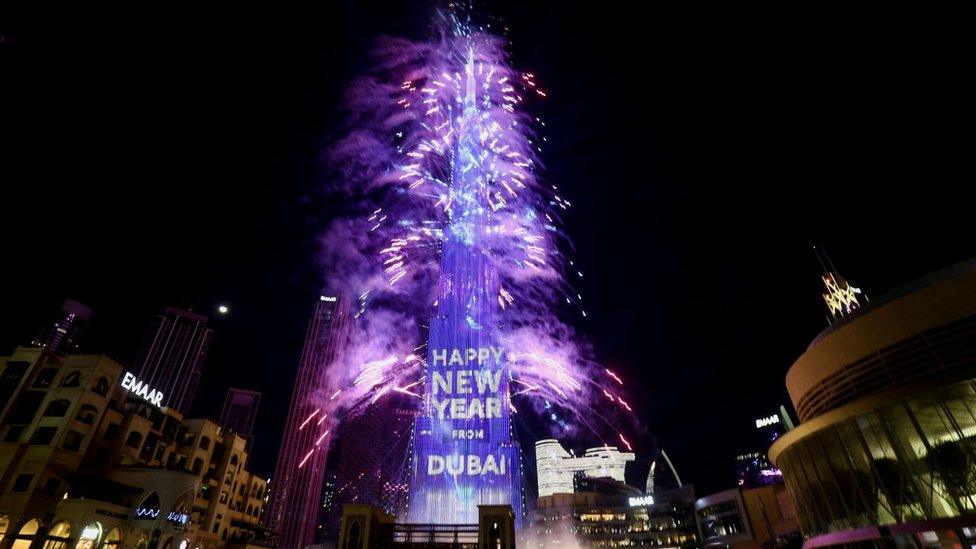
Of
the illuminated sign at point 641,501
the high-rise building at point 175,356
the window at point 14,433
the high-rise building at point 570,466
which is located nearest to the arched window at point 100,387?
the window at point 14,433

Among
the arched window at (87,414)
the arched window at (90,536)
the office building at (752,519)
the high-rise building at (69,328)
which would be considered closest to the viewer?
the arched window at (90,536)

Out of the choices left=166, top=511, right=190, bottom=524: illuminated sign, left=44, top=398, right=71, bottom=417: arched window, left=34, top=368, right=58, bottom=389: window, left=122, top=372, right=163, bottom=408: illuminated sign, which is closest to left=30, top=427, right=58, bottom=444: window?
left=44, top=398, right=71, bottom=417: arched window

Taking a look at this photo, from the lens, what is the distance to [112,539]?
145 ft

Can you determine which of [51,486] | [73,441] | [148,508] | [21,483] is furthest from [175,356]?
[21,483]

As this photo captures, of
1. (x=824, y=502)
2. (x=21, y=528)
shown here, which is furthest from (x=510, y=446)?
(x=21, y=528)

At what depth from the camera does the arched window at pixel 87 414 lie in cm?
4469

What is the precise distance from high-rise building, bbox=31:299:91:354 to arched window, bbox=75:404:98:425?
10851cm

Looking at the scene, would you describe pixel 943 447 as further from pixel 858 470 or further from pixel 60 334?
pixel 60 334

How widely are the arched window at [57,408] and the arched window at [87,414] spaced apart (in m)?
1.05

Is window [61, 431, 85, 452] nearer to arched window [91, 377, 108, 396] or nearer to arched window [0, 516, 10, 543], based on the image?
arched window [91, 377, 108, 396]

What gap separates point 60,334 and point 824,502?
579 ft

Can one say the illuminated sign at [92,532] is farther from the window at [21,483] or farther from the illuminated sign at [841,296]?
the illuminated sign at [841,296]

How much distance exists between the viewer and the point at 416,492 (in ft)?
149

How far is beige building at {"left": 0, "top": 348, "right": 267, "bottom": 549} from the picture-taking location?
39.4 metres
